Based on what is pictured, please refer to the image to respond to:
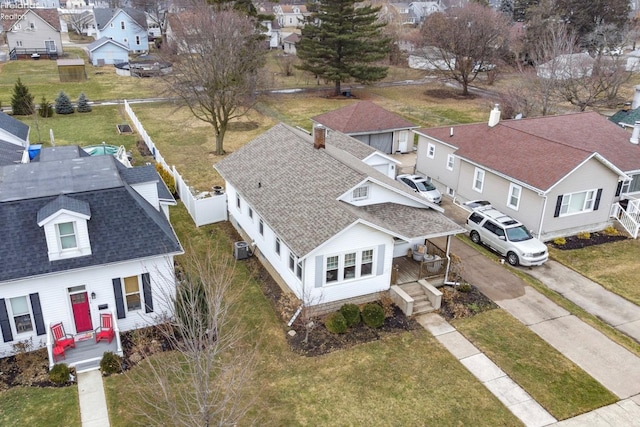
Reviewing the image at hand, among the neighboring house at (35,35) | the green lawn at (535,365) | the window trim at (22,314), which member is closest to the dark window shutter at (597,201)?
the green lawn at (535,365)

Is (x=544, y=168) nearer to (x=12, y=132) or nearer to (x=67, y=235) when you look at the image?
(x=67, y=235)

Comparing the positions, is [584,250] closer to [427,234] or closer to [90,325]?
[427,234]

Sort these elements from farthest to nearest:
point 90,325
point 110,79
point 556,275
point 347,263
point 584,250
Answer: point 110,79, point 584,250, point 556,275, point 347,263, point 90,325

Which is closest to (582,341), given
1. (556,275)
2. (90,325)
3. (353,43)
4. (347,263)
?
(556,275)

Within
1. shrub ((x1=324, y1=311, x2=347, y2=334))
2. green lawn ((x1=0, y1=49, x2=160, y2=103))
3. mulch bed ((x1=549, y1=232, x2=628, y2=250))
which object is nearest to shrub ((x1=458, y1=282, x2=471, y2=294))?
shrub ((x1=324, y1=311, x2=347, y2=334))

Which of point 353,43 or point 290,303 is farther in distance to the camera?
point 353,43

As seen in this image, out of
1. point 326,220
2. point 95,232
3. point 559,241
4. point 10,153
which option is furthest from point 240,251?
point 559,241
